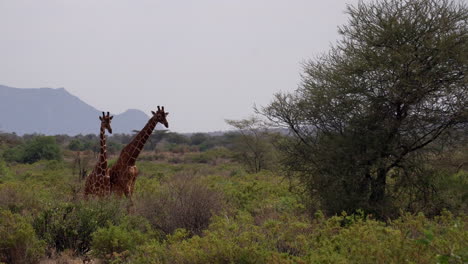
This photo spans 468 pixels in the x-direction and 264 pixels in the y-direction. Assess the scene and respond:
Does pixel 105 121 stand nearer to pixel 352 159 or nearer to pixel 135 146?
pixel 135 146

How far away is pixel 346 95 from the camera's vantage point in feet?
32.7

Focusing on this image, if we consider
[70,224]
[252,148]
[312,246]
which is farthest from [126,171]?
[252,148]

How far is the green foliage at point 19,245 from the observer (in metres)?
6.74

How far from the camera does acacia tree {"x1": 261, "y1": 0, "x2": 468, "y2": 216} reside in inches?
361

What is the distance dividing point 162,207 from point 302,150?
132 inches

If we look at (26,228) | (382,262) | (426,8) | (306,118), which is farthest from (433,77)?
(26,228)

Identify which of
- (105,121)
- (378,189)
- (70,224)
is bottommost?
(70,224)

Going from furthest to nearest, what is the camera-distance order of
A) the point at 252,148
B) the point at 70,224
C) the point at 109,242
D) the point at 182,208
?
the point at 252,148, the point at 182,208, the point at 70,224, the point at 109,242

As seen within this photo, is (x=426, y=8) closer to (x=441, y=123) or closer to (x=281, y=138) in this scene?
(x=441, y=123)

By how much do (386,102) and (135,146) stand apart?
16.9 feet

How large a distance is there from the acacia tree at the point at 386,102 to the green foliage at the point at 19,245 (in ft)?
17.8

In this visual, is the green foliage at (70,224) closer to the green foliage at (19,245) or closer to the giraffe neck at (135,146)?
Result: the green foliage at (19,245)

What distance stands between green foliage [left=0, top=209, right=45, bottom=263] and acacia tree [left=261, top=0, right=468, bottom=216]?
5429 millimetres

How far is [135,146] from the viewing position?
10.1m
